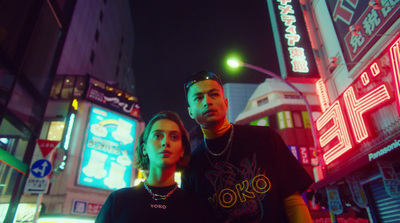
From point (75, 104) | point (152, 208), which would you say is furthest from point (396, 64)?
point (75, 104)

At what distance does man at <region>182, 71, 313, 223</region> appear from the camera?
6.19 ft

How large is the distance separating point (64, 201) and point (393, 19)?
18396 millimetres

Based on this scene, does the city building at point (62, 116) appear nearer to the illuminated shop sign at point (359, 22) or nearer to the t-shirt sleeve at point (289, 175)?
the t-shirt sleeve at point (289, 175)

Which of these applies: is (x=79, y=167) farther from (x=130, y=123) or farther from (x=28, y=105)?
(x=28, y=105)

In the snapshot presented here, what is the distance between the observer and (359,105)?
851 cm

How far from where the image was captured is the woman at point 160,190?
1992 mm

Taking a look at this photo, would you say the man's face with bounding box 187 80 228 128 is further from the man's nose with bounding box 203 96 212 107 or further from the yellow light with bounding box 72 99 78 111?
the yellow light with bounding box 72 99 78 111

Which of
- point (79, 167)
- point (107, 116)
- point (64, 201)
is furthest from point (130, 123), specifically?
point (64, 201)

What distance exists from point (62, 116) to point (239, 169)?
19482 millimetres

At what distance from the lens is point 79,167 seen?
652 inches

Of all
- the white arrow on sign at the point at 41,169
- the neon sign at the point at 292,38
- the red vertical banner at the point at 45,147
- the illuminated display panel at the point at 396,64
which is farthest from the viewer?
the neon sign at the point at 292,38

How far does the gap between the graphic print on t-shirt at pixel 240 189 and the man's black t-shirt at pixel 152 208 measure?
151mm

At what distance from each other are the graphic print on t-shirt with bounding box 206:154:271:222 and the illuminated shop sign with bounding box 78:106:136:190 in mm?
16724

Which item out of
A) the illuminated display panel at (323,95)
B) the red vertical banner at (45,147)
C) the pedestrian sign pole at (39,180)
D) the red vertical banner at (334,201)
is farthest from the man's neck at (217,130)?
the illuminated display panel at (323,95)
